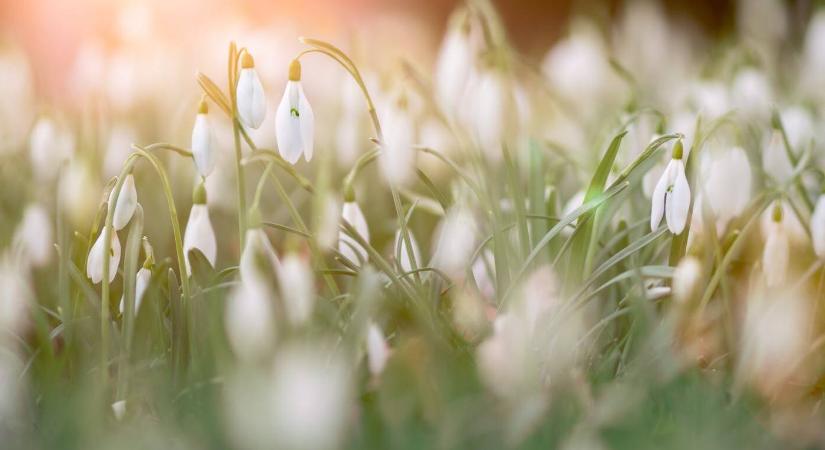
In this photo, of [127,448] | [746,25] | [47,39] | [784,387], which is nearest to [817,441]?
[784,387]

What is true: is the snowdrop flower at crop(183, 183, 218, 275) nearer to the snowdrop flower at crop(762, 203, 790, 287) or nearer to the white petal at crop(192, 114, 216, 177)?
the white petal at crop(192, 114, 216, 177)

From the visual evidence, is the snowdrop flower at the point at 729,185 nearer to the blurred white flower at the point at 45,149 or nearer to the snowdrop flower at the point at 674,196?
the snowdrop flower at the point at 674,196

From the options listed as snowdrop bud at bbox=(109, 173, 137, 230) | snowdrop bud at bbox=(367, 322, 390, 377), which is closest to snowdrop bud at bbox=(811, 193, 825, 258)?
snowdrop bud at bbox=(367, 322, 390, 377)

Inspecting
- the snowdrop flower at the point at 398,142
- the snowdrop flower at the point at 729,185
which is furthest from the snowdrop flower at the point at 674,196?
the snowdrop flower at the point at 398,142

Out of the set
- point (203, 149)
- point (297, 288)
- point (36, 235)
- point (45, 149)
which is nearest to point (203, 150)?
point (203, 149)

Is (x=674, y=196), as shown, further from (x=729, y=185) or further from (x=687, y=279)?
(x=729, y=185)

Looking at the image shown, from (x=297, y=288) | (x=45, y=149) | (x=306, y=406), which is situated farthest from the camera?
(x=45, y=149)
